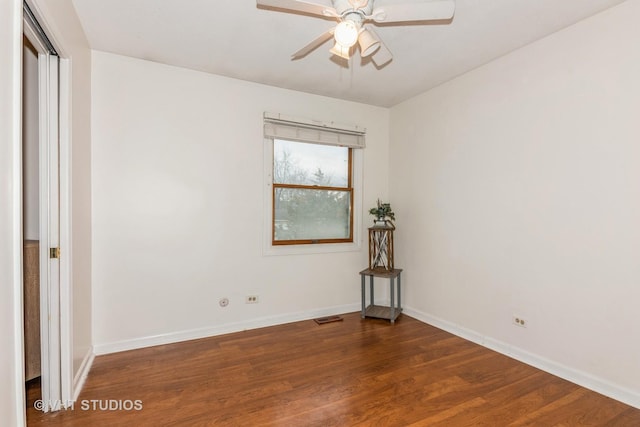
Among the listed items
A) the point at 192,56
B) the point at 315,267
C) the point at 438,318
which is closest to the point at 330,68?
the point at 192,56

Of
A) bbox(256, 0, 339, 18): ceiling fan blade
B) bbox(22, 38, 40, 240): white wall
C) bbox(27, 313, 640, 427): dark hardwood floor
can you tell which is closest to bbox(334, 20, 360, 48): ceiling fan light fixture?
bbox(256, 0, 339, 18): ceiling fan blade

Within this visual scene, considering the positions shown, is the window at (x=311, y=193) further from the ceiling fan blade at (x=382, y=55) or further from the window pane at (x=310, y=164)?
the ceiling fan blade at (x=382, y=55)

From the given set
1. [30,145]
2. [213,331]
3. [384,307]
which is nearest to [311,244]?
[384,307]

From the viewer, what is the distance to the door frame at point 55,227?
2.00 m

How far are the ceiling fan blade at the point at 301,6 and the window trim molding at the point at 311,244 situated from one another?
1.84 metres

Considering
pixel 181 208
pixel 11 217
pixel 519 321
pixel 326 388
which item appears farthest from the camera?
pixel 181 208

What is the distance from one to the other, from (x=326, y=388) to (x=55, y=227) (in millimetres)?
2076

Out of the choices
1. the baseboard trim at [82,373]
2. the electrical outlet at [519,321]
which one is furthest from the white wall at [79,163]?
the electrical outlet at [519,321]

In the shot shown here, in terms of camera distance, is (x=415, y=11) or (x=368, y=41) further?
(x=368, y=41)

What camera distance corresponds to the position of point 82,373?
240 centimetres

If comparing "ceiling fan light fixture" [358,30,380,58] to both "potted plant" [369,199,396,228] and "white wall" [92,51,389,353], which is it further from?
"potted plant" [369,199,396,228]

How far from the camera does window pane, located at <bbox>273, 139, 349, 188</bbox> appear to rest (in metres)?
3.68

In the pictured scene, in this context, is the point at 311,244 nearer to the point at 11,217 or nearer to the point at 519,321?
the point at 519,321

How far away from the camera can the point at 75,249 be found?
7.54ft
